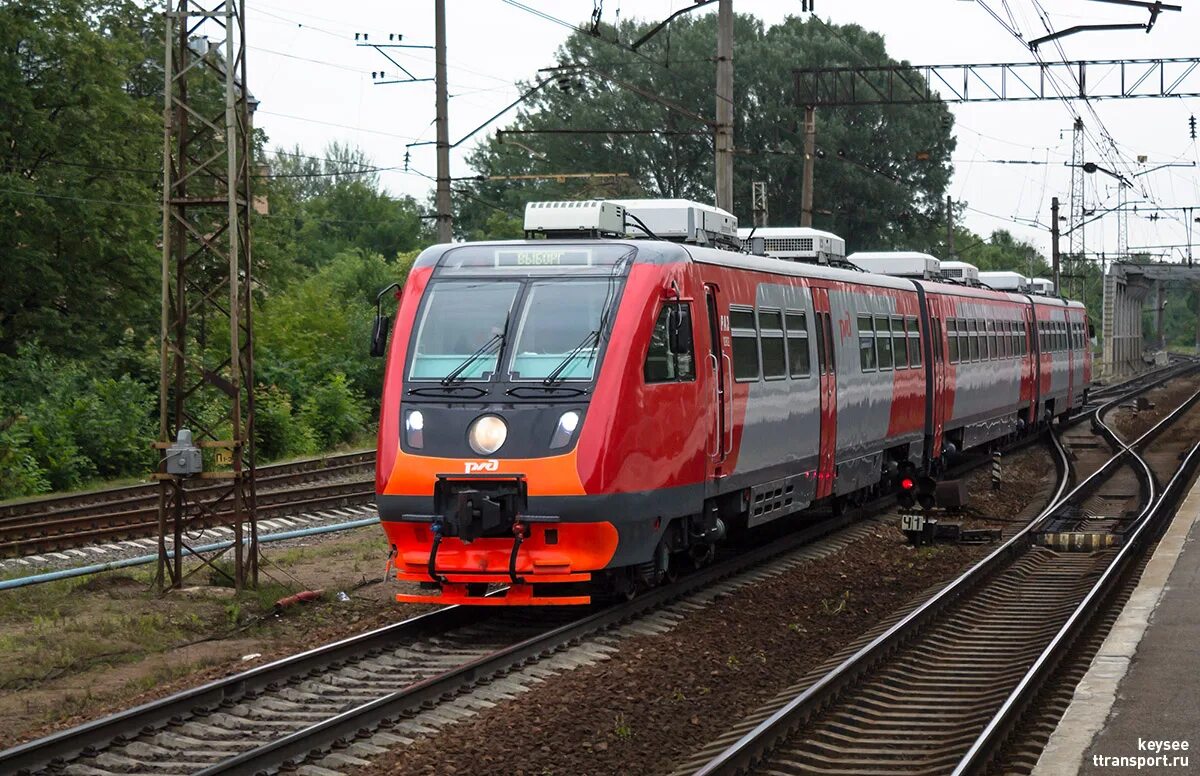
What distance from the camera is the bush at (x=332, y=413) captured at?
34188 mm

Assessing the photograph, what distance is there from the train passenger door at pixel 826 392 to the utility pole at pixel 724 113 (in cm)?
575

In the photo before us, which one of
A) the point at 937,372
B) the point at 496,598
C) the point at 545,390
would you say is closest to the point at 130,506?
the point at 496,598

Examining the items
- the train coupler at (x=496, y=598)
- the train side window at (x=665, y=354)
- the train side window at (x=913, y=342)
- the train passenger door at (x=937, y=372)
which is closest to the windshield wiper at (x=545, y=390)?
the train side window at (x=665, y=354)

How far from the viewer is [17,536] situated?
18391 mm

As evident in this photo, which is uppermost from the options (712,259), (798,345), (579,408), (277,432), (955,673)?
(712,259)

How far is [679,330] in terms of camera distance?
12562 mm

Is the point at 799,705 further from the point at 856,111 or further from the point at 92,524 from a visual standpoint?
the point at 856,111

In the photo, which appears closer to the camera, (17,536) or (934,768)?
(934,768)

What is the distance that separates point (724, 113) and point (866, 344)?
570 centimetres

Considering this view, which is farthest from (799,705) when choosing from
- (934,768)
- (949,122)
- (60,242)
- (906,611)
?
(949,122)

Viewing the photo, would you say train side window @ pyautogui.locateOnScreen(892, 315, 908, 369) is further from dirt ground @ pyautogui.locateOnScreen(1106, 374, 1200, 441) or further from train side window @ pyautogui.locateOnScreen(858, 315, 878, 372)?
dirt ground @ pyautogui.locateOnScreen(1106, 374, 1200, 441)

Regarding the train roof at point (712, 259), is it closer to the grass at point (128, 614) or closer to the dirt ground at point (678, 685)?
the dirt ground at point (678, 685)

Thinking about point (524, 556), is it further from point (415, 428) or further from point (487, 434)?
point (415, 428)

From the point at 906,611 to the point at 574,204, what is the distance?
4.87 meters
